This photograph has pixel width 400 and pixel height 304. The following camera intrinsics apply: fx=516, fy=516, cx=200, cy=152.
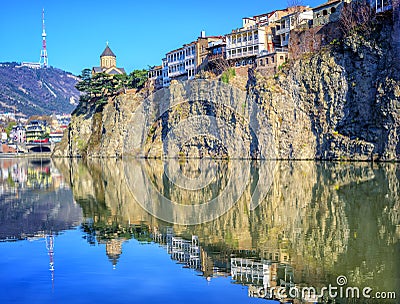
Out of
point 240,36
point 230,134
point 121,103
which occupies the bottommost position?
point 230,134

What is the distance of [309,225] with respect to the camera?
21.0m

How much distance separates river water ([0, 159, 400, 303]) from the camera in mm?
13406

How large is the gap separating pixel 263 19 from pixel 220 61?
30.2 feet

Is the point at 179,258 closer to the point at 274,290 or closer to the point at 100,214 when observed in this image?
the point at 274,290

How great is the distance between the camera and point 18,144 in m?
145

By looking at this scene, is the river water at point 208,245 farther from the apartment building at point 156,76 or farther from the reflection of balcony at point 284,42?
the apartment building at point 156,76

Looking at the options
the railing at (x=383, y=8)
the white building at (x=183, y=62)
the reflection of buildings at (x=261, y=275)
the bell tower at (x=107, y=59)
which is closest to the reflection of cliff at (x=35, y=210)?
the reflection of buildings at (x=261, y=275)

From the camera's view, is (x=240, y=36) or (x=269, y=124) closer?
(x=269, y=124)

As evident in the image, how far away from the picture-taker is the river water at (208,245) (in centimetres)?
1341

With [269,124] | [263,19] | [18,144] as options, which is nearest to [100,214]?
[269,124]
